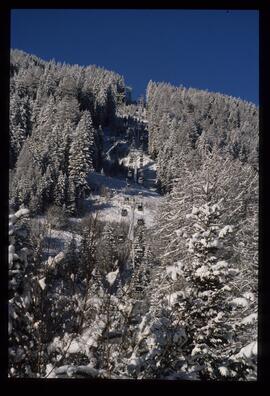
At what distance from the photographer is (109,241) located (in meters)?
3.37

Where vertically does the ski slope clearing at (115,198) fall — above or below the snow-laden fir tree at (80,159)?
below

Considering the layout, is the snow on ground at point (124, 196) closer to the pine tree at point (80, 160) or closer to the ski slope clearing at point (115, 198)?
the ski slope clearing at point (115, 198)

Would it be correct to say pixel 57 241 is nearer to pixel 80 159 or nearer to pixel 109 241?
pixel 109 241

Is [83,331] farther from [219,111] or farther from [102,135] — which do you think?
[219,111]

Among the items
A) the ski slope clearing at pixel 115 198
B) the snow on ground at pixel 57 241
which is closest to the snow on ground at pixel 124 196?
the ski slope clearing at pixel 115 198

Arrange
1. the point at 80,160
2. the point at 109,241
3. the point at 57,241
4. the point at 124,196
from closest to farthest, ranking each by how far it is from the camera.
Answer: the point at 57,241, the point at 109,241, the point at 80,160, the point at 124,196

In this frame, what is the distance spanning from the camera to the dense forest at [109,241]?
251 centimetres

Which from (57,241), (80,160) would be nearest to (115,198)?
(80,160)

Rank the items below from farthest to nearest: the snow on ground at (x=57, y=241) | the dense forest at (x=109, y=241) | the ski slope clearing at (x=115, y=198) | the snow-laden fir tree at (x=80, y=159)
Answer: the snow-laden fir tree at (x=80, y=159)
the ski slope clearing at (x=115, y=198)
the snow on ground at (x=57, y=241)
the dense forest at (x=109, y=241)

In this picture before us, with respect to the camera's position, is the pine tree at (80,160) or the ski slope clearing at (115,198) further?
the pine tree at (80,160)

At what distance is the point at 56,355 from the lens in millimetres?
2674

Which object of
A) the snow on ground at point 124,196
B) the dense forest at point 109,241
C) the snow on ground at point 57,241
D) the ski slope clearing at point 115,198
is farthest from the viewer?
the snow on ground at point 124,196
